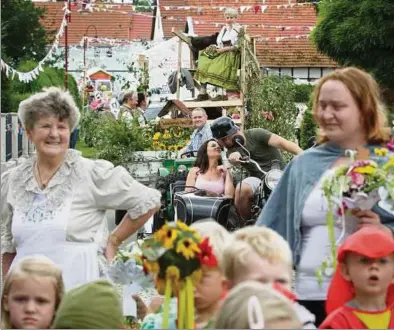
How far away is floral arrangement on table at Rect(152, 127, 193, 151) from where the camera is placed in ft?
74.4

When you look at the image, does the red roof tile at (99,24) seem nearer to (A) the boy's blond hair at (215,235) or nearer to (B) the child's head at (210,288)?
(A) the boy's blond hair at (215,235)

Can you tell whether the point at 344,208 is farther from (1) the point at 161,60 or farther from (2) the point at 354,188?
(1) the point at 161,60

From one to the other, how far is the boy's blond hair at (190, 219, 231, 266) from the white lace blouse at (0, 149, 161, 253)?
3.27 feet

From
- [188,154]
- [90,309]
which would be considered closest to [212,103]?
[188,154]

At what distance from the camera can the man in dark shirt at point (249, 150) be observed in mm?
13695

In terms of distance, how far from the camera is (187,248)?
564 centimetres

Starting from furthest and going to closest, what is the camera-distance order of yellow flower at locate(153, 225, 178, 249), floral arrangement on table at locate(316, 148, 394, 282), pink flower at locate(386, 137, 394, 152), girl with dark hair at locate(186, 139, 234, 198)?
girl with dark hair at locate(186, 139, 234, 198) → pink flower at locate(386, 137, 394, 152) → floral arrangement on table at locate(316, 148, 394, 282) → yellow flower at locate(153, 225, 178, 249)

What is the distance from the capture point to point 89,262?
271 inches

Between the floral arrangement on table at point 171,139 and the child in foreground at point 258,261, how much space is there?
664 inches

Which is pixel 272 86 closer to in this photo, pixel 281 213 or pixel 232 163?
pixel 232 163

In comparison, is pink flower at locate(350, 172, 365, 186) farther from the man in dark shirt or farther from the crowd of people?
the man in dark shirt

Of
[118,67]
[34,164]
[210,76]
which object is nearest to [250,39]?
[210,76]

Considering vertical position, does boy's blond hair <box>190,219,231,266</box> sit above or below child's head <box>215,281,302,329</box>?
below

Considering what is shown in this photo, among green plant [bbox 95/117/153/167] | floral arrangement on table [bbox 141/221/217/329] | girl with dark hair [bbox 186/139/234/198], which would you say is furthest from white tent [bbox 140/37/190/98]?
floral arrangement on table [bbox 141/221/217/329]
